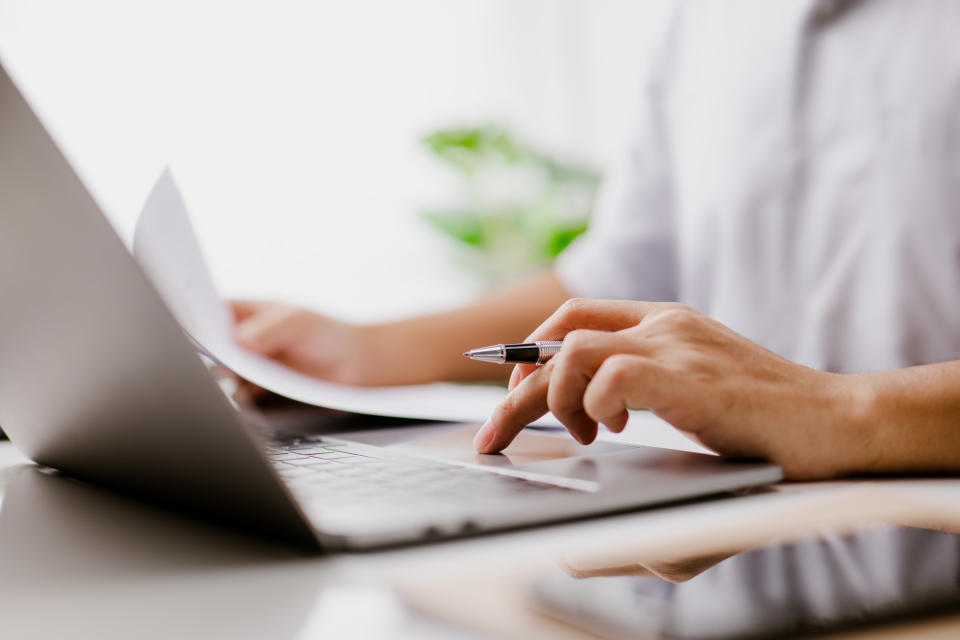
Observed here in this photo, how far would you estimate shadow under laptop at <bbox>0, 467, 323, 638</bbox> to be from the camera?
22cm

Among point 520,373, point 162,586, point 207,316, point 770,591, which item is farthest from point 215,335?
point 770,591

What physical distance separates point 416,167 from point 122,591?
8.30 ft

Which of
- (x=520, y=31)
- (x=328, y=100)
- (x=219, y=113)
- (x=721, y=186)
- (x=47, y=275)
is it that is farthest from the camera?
(x=520, y=31)

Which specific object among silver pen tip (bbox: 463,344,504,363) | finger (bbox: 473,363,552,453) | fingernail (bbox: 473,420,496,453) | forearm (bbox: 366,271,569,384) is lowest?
forearm (bbox: 366,271,569,384)

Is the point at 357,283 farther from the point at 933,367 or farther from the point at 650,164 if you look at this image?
the point at 933,367

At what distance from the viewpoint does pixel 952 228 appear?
75 cm

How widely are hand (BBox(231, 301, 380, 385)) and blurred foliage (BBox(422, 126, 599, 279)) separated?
1.65 meters

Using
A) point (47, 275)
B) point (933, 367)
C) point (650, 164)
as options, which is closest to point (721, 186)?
point (650, 164)

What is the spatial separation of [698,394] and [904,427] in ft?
0.38

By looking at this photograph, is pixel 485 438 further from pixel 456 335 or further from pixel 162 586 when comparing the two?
pixel 456 335

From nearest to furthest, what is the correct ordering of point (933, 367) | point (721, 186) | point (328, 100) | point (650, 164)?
point (933, 367) → point (721, 186) → point (650, 164) → point (328, 100)

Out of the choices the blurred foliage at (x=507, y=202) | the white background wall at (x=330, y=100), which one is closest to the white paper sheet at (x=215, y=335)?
the white background wall at (x=330, y=100)

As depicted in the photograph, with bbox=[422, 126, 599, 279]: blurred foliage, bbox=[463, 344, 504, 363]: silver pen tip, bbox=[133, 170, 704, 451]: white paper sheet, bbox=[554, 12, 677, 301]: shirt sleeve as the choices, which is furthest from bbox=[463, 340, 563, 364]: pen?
bbox=[422, 126, 599, 279]: blurred foliage

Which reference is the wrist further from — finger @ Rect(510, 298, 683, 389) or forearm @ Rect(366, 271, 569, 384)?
forearm @ Rect(366, 271, 569, 384)
